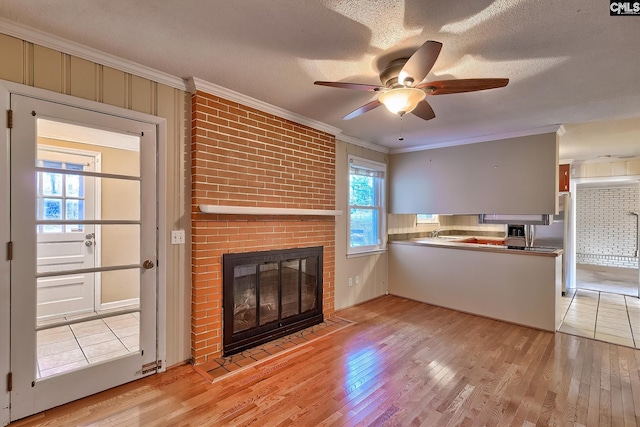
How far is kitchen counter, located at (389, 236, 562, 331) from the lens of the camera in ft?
11.7

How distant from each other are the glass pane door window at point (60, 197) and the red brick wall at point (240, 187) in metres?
0.78

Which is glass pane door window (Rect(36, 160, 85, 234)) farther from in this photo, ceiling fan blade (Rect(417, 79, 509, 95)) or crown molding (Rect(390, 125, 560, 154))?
crown molding (Rect(390, 125, 560, 154))

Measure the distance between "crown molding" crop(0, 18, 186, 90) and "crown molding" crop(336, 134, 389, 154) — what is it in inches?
85.2

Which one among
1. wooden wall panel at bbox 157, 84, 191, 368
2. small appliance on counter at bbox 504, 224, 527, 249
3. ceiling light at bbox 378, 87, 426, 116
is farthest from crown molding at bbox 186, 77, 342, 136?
small appliance on counter at bbox 504, 224, 527, 249

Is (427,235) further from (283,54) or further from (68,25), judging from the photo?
(68,25)

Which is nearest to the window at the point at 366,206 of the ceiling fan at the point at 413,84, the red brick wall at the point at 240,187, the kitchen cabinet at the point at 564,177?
the red brick wall at the point at 240,187

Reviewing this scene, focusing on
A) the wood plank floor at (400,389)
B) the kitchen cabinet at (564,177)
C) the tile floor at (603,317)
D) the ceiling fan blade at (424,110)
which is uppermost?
the ceiling fan blade at (424,110)

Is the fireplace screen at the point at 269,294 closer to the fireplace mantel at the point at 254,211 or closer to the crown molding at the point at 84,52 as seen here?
the fireplace mantel at the point at 254,211

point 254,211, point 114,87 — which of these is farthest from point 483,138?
point 114,87

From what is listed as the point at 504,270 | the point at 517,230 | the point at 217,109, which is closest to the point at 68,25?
the point at 217,109

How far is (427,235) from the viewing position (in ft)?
18.9

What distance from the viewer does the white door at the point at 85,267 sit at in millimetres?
1893

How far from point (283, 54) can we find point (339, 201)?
232 cm

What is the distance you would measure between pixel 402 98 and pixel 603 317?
437cm
